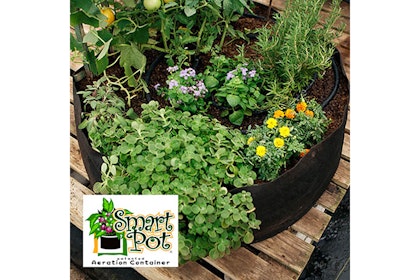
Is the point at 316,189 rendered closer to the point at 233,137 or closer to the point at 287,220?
the point at 287,220

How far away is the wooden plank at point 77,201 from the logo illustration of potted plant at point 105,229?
0.28 meters

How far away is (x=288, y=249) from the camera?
1.28m

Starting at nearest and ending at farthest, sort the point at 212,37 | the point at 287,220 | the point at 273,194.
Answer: the point at 273,194
the point at 287,220
the point at 212,37

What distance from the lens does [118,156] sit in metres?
1.18

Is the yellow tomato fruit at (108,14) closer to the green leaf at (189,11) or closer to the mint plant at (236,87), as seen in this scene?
the green leaf at (189,11)

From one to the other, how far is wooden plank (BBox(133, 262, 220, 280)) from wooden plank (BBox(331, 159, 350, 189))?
469 mm

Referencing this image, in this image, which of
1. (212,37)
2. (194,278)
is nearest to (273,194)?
(194,278)

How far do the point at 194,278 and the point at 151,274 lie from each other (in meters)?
0.11

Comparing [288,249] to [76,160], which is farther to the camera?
[76,160]

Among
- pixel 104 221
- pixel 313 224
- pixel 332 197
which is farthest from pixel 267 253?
pixel 104 221

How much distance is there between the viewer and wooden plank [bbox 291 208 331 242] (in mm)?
→ 1304

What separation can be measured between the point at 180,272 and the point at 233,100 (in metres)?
0.47

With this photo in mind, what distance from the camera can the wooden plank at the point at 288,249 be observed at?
1251mm

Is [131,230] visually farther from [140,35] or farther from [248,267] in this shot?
[140,35]
